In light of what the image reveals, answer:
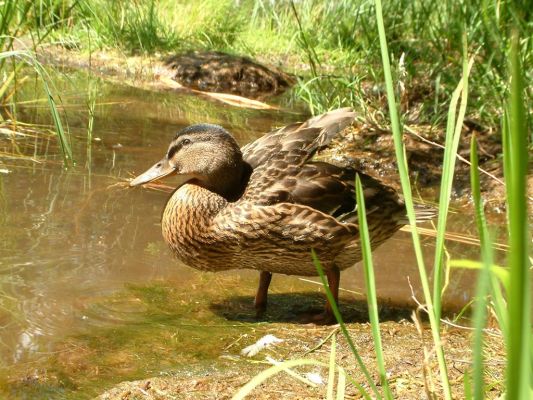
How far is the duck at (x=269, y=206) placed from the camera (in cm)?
387

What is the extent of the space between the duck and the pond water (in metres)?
0.26

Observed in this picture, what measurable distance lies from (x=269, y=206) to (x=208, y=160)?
466 mm

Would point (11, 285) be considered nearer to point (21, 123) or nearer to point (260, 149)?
point (260, 149)

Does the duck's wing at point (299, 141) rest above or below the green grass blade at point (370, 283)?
below

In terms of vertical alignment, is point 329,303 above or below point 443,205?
below

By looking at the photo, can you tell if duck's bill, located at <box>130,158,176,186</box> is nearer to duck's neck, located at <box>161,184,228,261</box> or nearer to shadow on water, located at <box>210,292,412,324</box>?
duck's neck, located at <box>161,184,228,261</box>

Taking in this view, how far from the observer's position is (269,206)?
387 cm

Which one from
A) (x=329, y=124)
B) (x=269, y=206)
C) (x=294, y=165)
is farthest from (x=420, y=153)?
(x=269, y=206)

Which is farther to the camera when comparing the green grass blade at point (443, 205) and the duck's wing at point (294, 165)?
the duck's wing at point (294, 165)

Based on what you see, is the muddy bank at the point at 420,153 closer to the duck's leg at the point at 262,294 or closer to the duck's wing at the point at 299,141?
the duck's wing at the point at 299,141

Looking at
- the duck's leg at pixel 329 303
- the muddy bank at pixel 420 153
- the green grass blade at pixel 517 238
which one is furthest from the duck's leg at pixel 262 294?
the green grass blade at pixel 517 238

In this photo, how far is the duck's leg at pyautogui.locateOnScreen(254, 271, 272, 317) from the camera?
407cm

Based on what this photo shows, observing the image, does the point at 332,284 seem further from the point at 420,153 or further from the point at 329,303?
the point at 420,153

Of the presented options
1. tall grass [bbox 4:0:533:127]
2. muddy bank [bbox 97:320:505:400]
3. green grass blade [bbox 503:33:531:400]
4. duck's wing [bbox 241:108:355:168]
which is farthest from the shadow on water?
green grass blade [bbox 503:33:531:400]
